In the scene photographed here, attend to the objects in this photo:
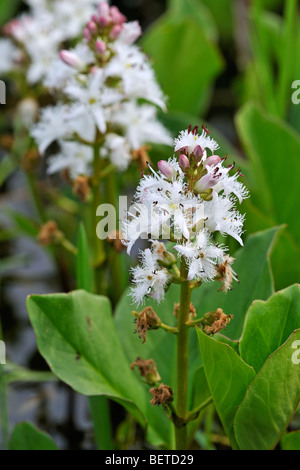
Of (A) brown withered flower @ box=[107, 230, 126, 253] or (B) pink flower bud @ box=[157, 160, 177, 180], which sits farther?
(A) brown withered flower @ box=[107, 230, 126, 253]

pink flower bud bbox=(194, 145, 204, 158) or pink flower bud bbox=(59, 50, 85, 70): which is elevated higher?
pink flower bud bbox=(59, 50, 85, 70)

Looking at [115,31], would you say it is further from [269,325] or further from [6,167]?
[6,167]

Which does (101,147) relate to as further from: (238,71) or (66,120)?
(238,71)

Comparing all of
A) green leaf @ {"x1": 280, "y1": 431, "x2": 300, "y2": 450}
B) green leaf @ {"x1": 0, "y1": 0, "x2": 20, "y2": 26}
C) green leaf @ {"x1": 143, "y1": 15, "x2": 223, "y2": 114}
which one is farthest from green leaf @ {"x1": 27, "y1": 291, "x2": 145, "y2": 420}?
green leaf @ {"x1": 0, "y1": 0, "x2": 20, "y2": 26}

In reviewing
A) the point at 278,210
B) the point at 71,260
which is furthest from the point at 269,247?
the point at 71,260

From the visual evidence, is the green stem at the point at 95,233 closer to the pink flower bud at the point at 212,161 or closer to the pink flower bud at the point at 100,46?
the pink flower bud at the point at 100,46

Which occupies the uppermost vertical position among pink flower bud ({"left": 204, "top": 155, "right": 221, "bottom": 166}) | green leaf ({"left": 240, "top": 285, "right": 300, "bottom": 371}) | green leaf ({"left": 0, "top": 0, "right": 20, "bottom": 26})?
green leaf ({"left": 0, "top": 0, "right": 20, "bottom": 26})

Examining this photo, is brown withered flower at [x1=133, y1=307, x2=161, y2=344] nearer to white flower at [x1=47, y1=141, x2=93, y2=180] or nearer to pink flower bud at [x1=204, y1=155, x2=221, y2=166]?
pink flower bud at [x1=204, y1=155, x2=221, y2=166]

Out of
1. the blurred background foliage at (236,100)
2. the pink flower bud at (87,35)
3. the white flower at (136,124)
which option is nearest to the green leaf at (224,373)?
the blurred background foliage at (236,100)
